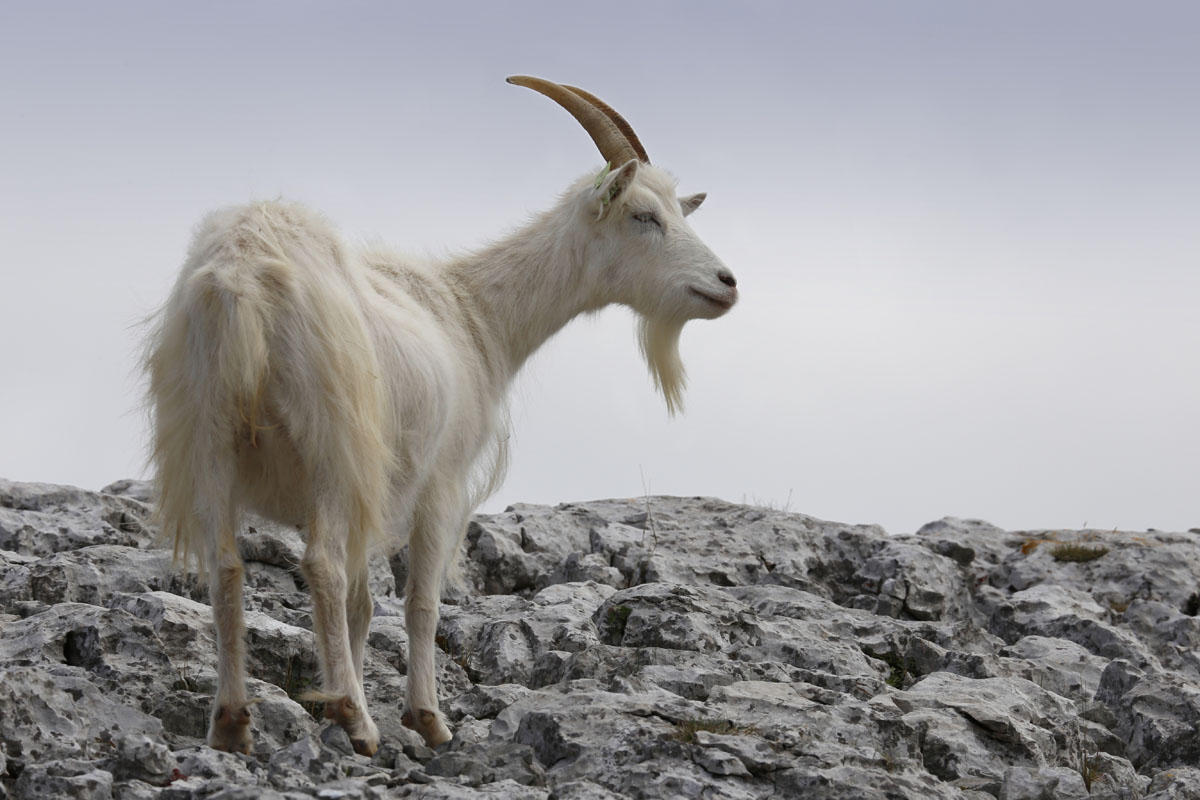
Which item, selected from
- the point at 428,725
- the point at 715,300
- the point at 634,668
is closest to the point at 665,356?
the point at 715,300

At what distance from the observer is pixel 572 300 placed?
704 cm

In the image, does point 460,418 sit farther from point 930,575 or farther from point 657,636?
point 930,575

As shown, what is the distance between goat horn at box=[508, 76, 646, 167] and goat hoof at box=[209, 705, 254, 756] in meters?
3.78

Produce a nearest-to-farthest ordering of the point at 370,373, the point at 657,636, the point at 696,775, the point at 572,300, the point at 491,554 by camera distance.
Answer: the point at 696,775
the point at 370,373
the point at 657,636
the point at 572,300
the point at 491,554

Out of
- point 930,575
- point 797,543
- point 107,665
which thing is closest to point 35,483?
point 107,665

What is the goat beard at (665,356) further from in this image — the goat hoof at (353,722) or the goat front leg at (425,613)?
the goat hoof at (353,722)

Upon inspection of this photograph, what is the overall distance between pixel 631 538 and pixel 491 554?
1186 mm

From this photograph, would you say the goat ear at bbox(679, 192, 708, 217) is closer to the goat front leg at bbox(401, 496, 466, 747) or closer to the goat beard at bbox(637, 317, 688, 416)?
the goat beard at bbox(637, 317, 688, 416)

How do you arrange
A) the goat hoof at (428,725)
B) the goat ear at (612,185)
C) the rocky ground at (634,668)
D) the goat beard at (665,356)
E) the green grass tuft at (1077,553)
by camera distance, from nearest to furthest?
the rocky ground at (634,668), the goat hoof at (428,725), the goat ear at (612,185), the goat beard at (665,356), the green grass tuft at (1077,553)

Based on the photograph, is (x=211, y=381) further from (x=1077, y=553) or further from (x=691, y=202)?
(x=1077, y=553)

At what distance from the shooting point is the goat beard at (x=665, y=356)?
23.8ft

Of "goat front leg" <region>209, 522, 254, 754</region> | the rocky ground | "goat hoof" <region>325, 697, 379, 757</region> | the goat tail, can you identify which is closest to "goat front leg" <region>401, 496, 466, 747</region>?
the rocky ground

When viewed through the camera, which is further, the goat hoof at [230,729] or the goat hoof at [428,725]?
Answer: the goat hoof at [428,725]

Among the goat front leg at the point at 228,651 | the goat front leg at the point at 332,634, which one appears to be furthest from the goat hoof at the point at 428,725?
the goat front leg at the point at 228,651
